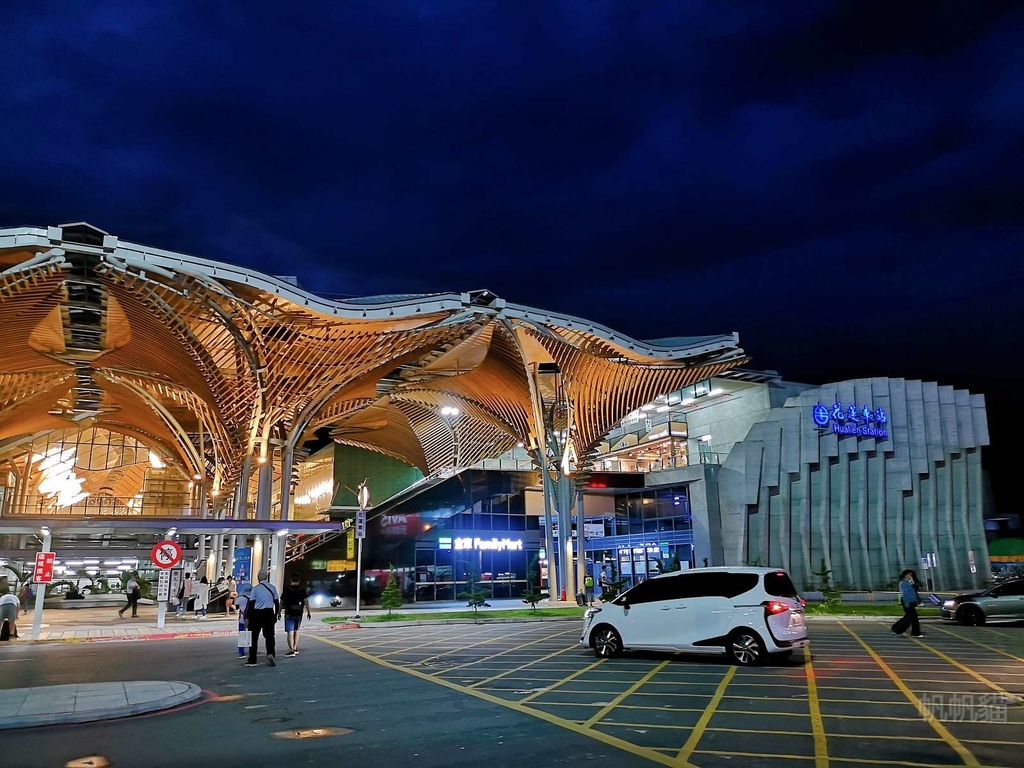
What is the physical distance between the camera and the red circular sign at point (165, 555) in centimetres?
2227

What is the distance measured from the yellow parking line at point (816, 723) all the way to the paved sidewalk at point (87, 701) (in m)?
7.70

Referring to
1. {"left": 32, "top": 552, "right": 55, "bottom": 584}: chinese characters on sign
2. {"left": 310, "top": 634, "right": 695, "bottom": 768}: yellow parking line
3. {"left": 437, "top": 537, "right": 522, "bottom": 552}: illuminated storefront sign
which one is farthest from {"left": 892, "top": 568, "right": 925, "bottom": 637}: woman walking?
{"left": 437, "top": 537, "right": 522, "bottom": 552}: illuminated storefront sign

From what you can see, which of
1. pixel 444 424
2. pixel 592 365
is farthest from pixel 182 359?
pixel 444 424

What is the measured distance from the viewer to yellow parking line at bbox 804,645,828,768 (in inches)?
255

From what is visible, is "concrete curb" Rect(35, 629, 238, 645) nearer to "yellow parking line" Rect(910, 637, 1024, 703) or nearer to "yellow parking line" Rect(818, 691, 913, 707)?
"yellow parking line" Rect(818, 691, 913, 707)

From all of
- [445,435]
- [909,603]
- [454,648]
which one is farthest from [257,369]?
[445,435]

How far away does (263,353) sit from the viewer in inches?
1133

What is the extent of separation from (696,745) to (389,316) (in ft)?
73.7

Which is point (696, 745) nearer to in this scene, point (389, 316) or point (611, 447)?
point (389, 316)

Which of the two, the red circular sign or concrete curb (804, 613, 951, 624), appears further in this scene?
concrete curb (804, 613, 951, 624)

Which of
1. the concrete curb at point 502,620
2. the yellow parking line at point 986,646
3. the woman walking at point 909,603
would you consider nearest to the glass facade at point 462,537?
the concrete curb at point 502,620

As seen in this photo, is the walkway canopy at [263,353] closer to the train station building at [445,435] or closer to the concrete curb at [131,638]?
the train station building at [445,435]

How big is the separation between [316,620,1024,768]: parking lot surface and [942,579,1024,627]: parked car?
113 inches

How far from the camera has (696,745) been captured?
6996 millimetres
